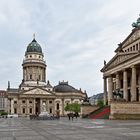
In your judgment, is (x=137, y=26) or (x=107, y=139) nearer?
(x=107, y=139)

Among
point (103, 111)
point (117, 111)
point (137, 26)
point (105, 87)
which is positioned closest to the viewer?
point (117, 111)

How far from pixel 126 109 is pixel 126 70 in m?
13.4

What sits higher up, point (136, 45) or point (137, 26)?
point (137, 26)

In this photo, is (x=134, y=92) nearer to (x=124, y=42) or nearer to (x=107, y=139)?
(x=124, y=42)

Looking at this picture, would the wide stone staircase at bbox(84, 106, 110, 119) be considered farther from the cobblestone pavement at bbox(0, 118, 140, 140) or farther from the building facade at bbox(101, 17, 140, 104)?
the cobblestone pavement at bbox(0, 118, 140, 140)

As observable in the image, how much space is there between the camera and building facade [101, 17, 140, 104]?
7594 centimetres

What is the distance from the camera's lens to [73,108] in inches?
7244

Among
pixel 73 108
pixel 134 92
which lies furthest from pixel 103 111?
pixel 73 108

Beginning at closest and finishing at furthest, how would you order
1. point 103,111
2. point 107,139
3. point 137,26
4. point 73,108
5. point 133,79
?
point 107,139 → point 133,79 → point 103,111 → point 137,26 → point 73,108

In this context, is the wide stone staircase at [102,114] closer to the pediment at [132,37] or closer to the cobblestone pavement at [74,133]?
the pediment at [132,37]

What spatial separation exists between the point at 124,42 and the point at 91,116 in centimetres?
2449

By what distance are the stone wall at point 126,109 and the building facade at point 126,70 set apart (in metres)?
2.92

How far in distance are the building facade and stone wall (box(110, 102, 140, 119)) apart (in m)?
2.92

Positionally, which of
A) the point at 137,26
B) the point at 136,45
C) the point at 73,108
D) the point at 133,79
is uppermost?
the point at 137,26
